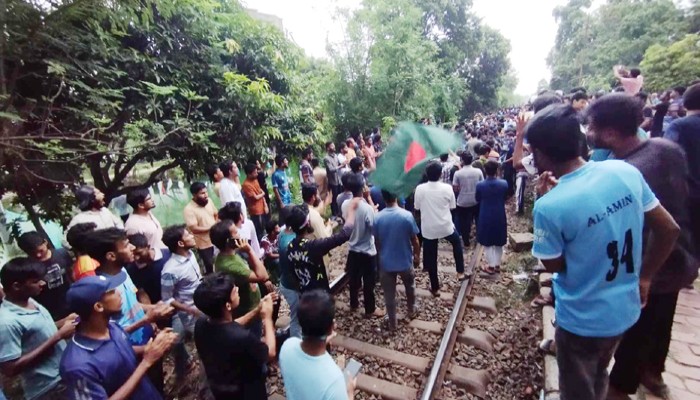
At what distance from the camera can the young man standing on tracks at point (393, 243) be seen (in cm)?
443

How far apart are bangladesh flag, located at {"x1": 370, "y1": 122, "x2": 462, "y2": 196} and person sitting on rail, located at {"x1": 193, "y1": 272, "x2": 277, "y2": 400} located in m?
2.57

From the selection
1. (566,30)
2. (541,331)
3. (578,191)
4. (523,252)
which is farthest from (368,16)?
(566,30)

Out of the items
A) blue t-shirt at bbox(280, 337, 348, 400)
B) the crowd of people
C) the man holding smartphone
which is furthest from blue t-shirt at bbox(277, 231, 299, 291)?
blue t-shirt at bbox(280, 337, 348, 400)

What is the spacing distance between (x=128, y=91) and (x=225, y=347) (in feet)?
17.2

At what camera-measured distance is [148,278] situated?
3.87 meters

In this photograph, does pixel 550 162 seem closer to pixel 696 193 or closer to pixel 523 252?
pixel 696 193

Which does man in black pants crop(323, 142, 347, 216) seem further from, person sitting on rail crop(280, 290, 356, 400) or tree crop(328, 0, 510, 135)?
person sitting on rail crop(280, 290, 356, 400)

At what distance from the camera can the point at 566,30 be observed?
4600 cm

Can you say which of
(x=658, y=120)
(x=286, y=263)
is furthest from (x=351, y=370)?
(x=658, y=120)

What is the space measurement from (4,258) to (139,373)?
15.8 ft

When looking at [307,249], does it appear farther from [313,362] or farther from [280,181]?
[280,181]

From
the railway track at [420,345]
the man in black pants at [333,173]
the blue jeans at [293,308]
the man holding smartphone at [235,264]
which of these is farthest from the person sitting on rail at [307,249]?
the man in black pants at [333,173]

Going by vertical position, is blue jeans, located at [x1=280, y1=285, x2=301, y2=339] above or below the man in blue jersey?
below

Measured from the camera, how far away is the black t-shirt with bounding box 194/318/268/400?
7.45 ft
